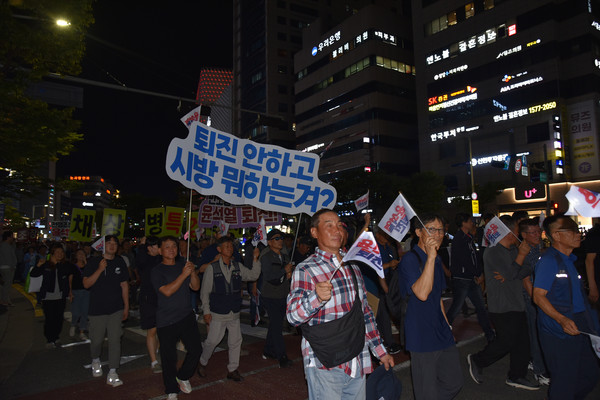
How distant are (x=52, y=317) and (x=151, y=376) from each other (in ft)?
11.0

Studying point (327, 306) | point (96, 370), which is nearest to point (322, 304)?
point (327, 306)

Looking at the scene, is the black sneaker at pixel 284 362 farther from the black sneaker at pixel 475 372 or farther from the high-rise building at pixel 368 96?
the high-rise building at pixel 368 96

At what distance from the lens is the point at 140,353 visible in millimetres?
7324

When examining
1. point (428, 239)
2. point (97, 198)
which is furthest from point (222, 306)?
point (97, 198)

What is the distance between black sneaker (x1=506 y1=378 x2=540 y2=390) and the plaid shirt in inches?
116

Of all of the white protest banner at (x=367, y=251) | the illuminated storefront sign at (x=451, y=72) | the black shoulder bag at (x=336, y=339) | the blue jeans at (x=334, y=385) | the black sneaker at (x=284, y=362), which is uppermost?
the illuminated storefront sign at (x=451, y=72)

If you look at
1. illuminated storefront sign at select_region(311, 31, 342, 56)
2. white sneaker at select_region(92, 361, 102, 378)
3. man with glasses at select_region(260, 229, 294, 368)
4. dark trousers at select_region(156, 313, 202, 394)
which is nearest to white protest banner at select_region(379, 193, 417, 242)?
man with glasses at select_region(260, 229, 294, 368)

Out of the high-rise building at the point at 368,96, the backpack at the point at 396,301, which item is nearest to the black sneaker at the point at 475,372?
the backpack at the point at 396,301

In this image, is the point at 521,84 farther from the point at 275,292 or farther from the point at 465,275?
the point at 275,292

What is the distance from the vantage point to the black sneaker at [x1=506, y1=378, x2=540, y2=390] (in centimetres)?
490

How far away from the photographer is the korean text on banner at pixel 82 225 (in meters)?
11.7

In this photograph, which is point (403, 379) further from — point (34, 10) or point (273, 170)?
point (34, 10)

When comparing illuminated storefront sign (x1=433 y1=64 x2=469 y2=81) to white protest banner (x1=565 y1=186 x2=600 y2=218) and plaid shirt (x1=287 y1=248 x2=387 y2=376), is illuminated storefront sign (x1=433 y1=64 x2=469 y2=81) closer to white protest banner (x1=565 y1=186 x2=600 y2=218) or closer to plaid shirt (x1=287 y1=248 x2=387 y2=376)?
white protest banner (x1=565 y1=186 x2=600 y2=218)

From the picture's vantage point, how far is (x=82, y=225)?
11.9 metres
